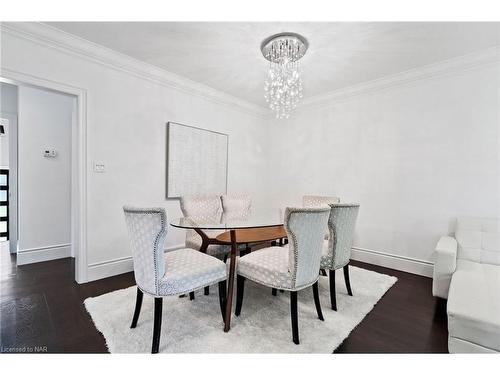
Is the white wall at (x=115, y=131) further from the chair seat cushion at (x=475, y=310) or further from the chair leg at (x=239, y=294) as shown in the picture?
the chair seat cushion at (x=475, y=310)

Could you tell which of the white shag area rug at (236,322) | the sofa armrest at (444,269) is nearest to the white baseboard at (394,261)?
the white shag area rug at (236,322)

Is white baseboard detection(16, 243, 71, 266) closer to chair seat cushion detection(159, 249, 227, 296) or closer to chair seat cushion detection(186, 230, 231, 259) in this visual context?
Result: chair seat cushion detection(186, 230, 231, 259)

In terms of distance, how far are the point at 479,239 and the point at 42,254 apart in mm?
5195

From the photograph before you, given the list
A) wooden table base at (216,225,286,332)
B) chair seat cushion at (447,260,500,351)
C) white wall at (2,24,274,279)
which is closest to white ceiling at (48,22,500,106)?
white wall at (2,24,274,279)

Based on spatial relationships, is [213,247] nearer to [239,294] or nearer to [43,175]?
[239,294]

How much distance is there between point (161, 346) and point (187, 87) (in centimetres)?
305

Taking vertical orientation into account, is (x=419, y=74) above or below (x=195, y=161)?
above

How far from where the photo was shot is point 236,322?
179 cm

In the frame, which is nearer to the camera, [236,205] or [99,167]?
[99,167]

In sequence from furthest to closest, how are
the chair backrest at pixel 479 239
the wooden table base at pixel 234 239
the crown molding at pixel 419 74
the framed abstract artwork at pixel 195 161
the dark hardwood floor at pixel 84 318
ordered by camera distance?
the framed abstract artwork at pixel 195 161 < the crown molding at pixel 419 74 < the chair backrest at pixel 479 239 < the wooden table base at pixel 234 239 < the dark hardwood floor at pixel 84 318

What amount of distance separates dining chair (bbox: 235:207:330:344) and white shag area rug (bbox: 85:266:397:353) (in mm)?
142

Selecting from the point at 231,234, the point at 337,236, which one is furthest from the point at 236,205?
Result: the point at 337,236

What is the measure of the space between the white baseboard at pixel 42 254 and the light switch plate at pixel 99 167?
1626mm

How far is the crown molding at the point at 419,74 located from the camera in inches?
96.0
